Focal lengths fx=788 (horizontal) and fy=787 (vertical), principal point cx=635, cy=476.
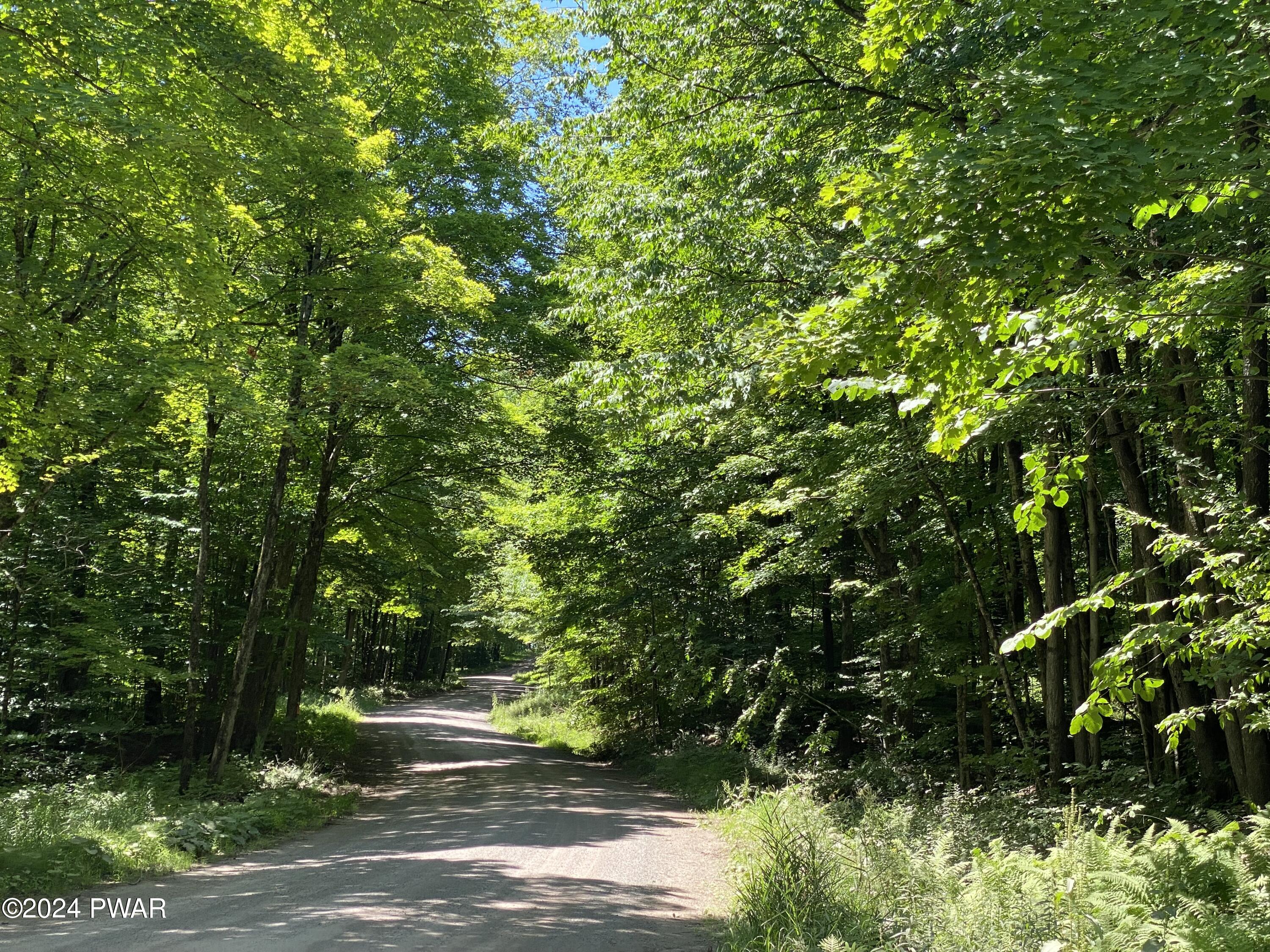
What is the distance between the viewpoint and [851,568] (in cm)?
1482

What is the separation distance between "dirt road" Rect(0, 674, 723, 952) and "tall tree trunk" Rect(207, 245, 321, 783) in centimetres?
267

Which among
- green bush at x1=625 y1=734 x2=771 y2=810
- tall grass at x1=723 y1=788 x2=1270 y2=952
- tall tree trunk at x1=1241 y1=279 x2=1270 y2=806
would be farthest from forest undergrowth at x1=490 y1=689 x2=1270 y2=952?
green bush at x1=625 y1=734 x2=771 y2=810

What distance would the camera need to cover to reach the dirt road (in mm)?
5910

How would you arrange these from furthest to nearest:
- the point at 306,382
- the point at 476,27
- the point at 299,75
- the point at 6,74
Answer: the point at 306,382
the point at 476,27
the point at 299,75
the point at 6,74

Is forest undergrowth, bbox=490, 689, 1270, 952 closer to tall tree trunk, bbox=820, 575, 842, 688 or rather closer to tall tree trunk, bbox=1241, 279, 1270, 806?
tall tree trunk, bbox=1241, 279, 1270, 806

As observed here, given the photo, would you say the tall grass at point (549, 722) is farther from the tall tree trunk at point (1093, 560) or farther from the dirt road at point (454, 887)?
the tall tree trunk at point (1093, 560)

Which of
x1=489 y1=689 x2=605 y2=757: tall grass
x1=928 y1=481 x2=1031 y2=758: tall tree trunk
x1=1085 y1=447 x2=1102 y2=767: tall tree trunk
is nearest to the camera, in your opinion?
x1=1085 y1=447 x2=1102 y2=767: tall tree trunk

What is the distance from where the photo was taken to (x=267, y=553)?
45.0 ft

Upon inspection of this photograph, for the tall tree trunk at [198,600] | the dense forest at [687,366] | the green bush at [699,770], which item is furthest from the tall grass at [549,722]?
the tall tree trunk at [198,600]

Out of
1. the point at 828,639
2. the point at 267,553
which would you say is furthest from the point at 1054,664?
the point at 267,553

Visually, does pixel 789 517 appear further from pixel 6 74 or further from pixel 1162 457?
pixel 6 74

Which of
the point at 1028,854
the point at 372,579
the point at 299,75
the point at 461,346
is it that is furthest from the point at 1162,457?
the point at 372,579

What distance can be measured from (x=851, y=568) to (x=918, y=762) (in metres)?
3.59

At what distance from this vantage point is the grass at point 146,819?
7.39m
